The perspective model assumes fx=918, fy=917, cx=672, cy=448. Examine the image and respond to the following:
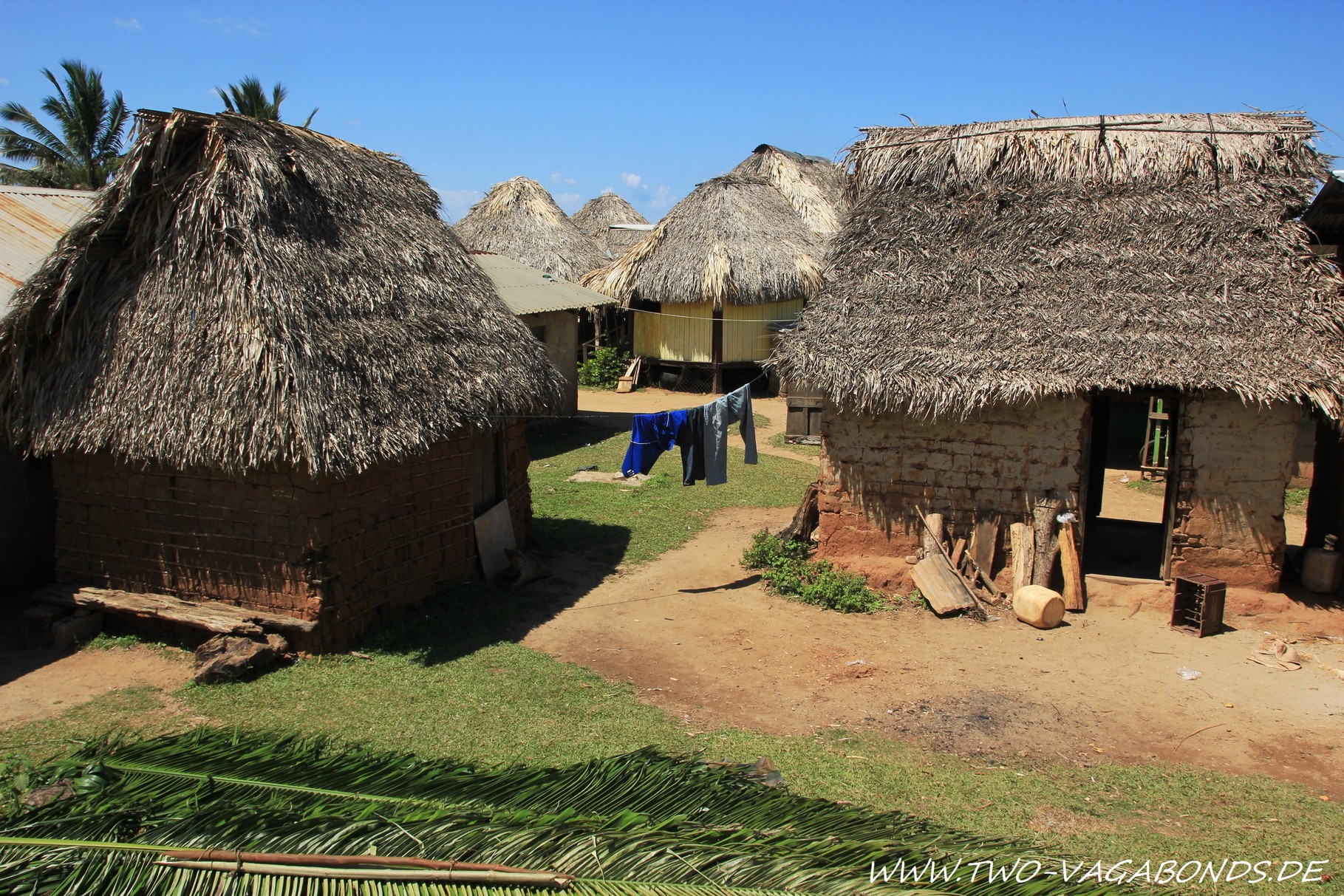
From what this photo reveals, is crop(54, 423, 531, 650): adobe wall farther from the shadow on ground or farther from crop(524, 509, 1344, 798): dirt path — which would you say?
crop(524, 509, 1344, 798): dirt path

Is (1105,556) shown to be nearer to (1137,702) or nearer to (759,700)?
(1137,702)

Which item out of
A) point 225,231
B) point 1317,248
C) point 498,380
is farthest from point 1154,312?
point 225,231

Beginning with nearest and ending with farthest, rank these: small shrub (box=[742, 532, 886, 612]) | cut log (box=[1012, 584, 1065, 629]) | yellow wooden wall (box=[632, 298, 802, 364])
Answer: cut log (box=[1012, 584, 1065, 629])
small shrub (box=[742, 532, 886, 612])
yellow wooden wall (box=[632, 298, 802, 364])

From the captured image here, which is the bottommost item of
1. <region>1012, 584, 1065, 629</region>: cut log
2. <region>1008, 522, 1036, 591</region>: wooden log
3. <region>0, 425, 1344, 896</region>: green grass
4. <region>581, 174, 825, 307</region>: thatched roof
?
<region>0, 425, 1344, 896</region>: green grass

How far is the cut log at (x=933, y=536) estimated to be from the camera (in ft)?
30.8

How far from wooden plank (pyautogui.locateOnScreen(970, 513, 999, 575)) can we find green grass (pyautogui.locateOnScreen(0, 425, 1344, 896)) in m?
3.31

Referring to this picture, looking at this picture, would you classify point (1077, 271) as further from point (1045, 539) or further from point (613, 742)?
point (613, 742)

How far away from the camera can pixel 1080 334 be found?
8.88m

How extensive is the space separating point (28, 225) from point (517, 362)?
569 centimetres

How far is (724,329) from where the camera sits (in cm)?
2212

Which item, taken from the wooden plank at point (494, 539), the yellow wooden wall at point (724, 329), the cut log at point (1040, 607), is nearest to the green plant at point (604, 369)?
the yellow wooden wall at point (724, 329)

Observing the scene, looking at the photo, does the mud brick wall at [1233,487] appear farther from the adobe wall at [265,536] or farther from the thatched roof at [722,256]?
the thatched roof at [722,256]

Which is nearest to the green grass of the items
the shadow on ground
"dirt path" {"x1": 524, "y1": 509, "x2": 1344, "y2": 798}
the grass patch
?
the shadow on ground

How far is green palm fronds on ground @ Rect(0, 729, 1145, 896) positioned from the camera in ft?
8.91
